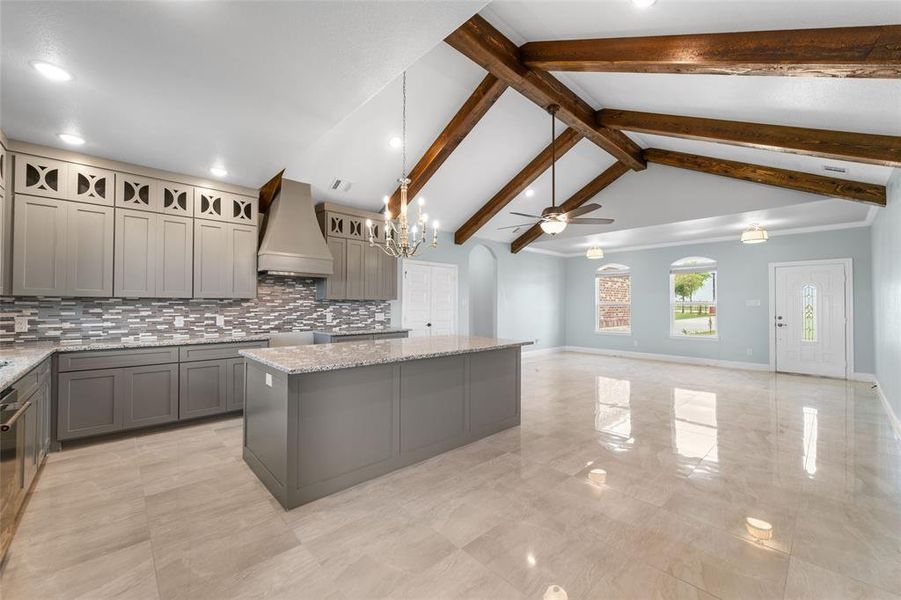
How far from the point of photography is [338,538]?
2.16 metres

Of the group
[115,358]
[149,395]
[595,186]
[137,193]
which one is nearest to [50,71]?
[137,193]

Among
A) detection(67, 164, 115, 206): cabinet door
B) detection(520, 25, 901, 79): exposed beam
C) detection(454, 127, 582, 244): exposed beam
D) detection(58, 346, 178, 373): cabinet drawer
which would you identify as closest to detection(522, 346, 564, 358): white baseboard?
detection(454, 127, 582, 244): exposed beam

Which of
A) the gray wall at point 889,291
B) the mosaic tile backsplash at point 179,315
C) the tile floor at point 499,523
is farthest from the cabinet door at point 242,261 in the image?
the gray wall at point 889,291

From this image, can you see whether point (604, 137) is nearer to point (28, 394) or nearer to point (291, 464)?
point (291, 464)

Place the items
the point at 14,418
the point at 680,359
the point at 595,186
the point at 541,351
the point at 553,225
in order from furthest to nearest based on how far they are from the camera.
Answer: the point at 541,351 < the point at 680,359 < the point at 595,186 < the point at 553,225 < the point at 14,418

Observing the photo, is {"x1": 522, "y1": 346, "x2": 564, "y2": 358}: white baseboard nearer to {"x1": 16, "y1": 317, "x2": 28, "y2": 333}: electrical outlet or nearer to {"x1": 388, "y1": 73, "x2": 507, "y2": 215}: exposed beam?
{"x1": 388, "y1": 73, "x2": 507, "y2": 215}: exposed beam

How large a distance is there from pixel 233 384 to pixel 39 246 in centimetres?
208

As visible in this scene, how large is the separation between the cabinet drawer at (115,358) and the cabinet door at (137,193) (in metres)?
1.48

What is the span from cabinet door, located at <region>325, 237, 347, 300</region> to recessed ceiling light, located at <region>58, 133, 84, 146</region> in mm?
2613

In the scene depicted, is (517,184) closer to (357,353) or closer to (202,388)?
(357,353)

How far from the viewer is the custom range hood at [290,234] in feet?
15.4

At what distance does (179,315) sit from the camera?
14.5 feet

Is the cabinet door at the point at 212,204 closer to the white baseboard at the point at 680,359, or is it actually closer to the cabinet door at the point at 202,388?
the cabinet door at the point at 202,388

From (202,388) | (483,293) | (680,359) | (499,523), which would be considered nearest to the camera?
(499,523)
